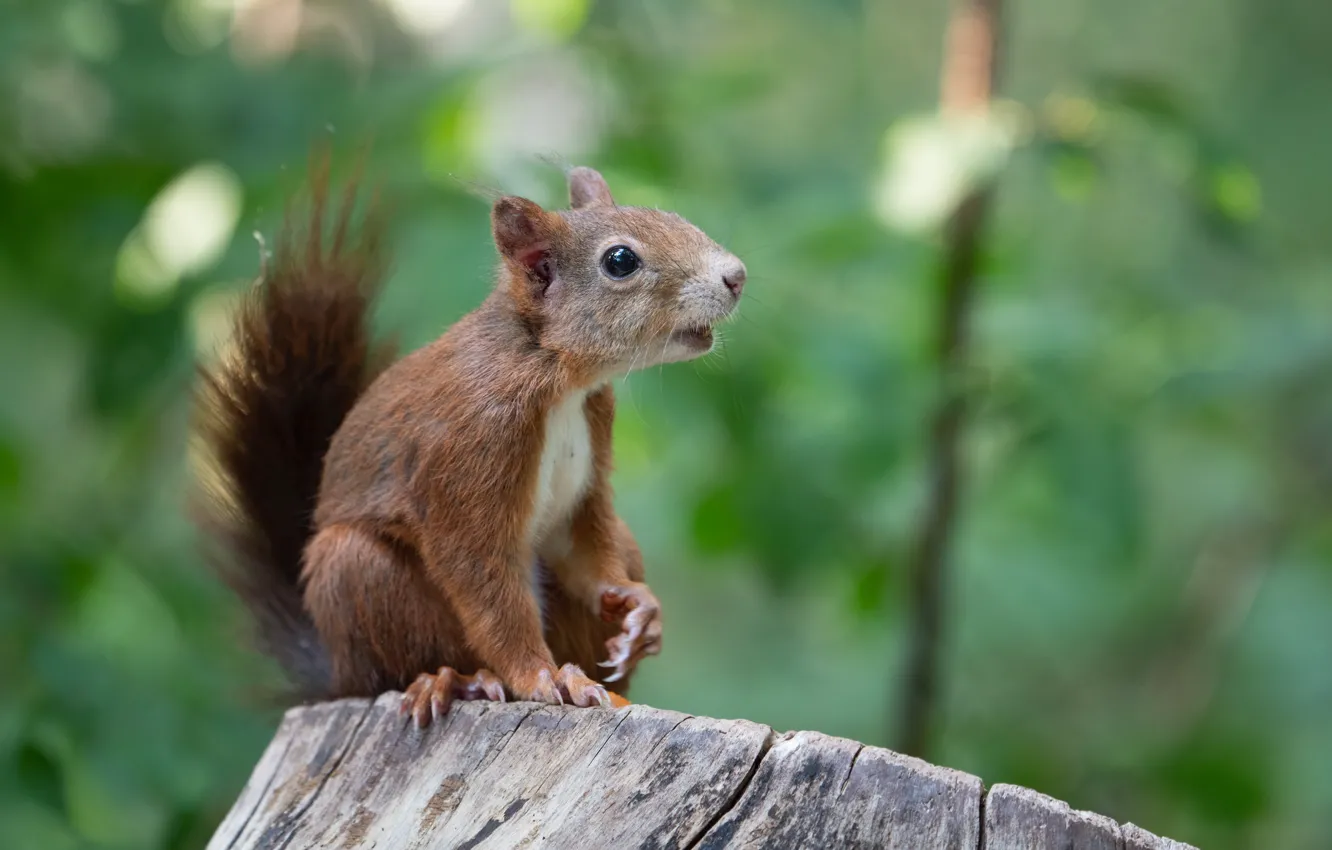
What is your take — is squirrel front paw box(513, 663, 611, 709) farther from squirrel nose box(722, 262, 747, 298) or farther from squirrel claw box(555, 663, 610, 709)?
squirrel nose box(722, 262, 747, 298)

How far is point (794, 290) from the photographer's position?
3.03m

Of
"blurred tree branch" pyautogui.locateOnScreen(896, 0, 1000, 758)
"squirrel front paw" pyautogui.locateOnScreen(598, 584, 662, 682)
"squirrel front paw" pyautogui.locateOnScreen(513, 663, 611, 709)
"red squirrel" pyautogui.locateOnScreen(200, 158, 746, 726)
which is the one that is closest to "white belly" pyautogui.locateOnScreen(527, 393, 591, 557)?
"red squirrel" pyautogui.locateOnScreen(200, 158, 746, 726)

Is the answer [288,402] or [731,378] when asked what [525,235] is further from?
[731,378]

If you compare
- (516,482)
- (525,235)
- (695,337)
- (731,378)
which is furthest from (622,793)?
(731,378)

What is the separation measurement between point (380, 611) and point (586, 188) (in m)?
0.73

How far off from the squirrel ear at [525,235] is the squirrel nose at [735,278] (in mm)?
273

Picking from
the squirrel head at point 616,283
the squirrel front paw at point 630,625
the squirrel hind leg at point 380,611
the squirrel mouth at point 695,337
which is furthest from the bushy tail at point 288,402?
the squirrel mouth at point 695,337

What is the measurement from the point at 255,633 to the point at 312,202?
Answer: 0.75 m

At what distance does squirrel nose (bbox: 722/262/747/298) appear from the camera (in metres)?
1.92

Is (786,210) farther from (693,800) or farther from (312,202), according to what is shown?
(693,800)

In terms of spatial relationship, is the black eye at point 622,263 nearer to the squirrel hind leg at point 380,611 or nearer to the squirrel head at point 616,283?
the squirrel head at point 616,283

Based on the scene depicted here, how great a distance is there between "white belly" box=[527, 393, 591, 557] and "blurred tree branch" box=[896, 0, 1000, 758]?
3.49 ft

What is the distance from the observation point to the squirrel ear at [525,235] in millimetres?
1999

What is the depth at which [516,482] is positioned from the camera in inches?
76.0
